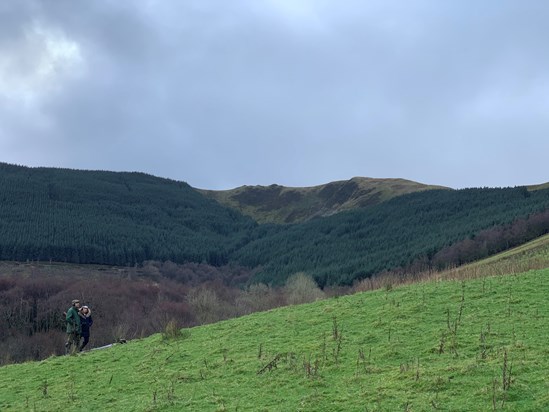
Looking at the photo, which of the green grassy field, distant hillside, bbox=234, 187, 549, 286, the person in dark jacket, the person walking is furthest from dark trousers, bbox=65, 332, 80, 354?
distant hillside, bbox=234, 187, 549, 286

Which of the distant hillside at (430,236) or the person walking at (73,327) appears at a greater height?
the distant hillside at (430,236)

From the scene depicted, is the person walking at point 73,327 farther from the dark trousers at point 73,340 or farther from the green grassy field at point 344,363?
the green grassy field at point 344,363

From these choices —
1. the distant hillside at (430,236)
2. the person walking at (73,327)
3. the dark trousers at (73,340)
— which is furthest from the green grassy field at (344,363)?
the distant hillside at (430,236)

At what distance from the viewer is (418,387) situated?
12.0 metres

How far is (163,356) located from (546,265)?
1639cm

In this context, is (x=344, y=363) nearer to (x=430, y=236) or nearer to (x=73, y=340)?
(x=73, y=340)

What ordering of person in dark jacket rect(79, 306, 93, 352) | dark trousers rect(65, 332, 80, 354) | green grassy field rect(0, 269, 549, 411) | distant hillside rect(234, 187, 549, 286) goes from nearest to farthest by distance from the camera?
green grassy field rect(0, 269, 549, 411)
dark trousers rect(65, 332, 80, 354)
person in dark jacket rect(79, 306, 93, 352)
distant hillside rect(234, 187, 549, 286)

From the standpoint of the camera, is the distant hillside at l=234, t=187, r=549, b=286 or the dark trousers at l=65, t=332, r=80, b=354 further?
the distant hillside at l=234, t=187, r=549, b=286

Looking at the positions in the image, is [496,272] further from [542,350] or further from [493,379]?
[493,379]

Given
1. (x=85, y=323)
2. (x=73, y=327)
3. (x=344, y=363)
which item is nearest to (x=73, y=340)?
(x=73, y=327)

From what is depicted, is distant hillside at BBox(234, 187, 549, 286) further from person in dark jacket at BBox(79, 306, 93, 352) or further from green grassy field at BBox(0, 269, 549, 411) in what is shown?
green grassy field at BBox(0, 269, 549, 411)

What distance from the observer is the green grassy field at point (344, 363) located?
11.8 metres

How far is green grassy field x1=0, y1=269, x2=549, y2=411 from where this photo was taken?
38.8 feet

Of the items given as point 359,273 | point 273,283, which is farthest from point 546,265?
point 273,283
